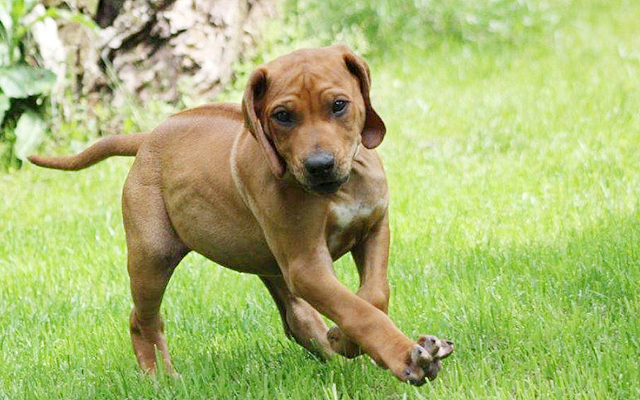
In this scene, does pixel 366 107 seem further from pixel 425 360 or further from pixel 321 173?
pixel 425 360

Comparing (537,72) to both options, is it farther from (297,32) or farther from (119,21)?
(119,21)

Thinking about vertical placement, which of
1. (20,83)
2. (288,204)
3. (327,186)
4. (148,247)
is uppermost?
(327,186)

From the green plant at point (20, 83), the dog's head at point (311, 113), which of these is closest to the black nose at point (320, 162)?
the dog's head at point (311, 113)

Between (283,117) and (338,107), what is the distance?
0.19m

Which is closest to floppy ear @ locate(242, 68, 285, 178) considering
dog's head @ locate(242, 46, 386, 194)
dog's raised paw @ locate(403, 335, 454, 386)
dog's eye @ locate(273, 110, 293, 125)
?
dog's head @ locate(242, 46, 386, 194)

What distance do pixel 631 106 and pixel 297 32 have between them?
11.1ft

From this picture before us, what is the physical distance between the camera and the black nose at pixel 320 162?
407 cm

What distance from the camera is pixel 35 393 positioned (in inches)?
200

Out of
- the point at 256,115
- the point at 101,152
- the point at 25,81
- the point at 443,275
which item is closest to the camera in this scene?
the point at 256,115

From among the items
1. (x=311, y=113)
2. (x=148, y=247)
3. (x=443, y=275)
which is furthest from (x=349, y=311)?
(x=443, y=275)

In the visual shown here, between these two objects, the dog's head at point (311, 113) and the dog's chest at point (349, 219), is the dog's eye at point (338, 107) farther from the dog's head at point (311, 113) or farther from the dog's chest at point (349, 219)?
the dog's chest at point (349, 219)

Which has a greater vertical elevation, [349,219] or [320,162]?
[320,162]

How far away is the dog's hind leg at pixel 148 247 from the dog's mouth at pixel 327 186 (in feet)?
3.93

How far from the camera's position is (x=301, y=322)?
523cm
